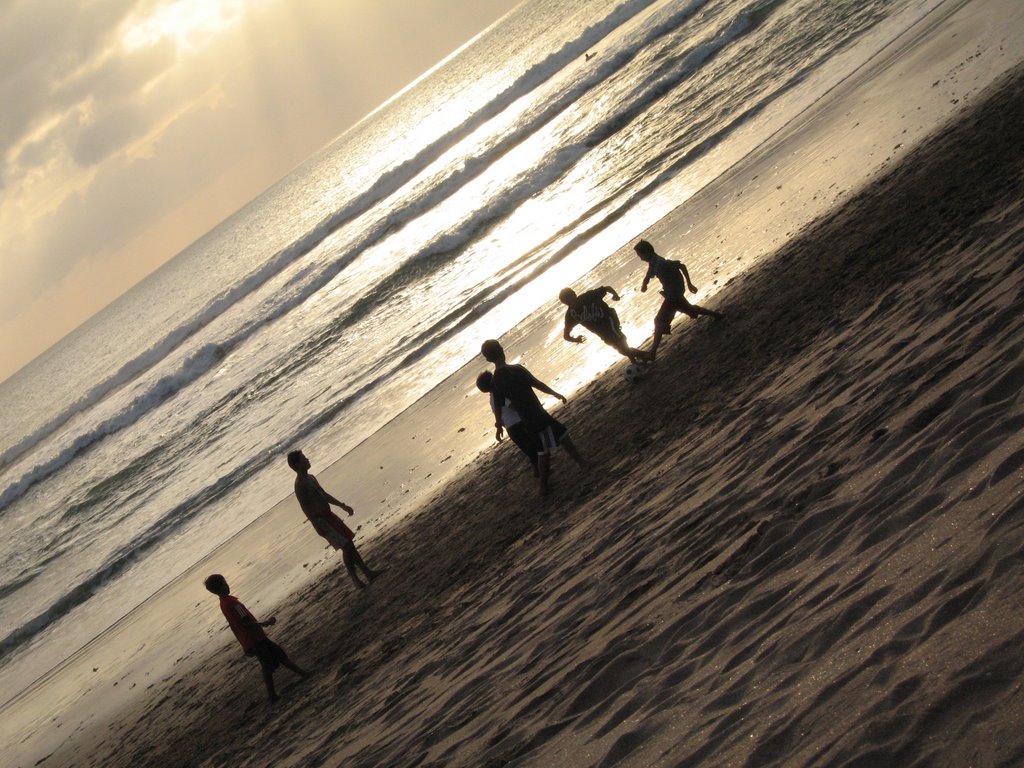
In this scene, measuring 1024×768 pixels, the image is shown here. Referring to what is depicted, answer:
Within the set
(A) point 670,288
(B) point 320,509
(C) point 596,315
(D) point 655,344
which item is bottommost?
(D) point 655,344

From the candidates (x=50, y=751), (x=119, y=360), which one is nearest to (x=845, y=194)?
(x=50, y=751)

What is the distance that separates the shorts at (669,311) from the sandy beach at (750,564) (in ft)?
0.99

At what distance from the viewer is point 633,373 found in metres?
11.0

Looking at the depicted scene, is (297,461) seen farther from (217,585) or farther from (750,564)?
(750,564)

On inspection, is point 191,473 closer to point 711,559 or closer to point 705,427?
point 705,427

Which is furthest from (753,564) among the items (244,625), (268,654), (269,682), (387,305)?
(387,305)

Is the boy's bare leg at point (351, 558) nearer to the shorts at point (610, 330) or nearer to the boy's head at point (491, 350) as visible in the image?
the boy's head at point (491, 350)

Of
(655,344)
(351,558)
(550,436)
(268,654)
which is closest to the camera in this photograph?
(268,654)

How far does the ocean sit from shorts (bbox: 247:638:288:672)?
3.61 metres

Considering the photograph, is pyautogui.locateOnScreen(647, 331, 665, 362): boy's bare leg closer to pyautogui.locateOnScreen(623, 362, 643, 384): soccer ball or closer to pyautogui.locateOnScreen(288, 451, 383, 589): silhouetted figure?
pyautogui.locateOnScreen(623, 362, 643, 384): soccer ball

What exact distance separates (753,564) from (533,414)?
436cm

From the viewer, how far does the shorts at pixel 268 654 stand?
9.06 meters

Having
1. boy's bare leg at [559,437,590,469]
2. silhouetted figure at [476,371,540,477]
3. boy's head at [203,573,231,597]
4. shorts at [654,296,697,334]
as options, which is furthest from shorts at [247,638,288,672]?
shorts at [654,296,697,334]

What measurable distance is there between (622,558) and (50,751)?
8518 millimetres
